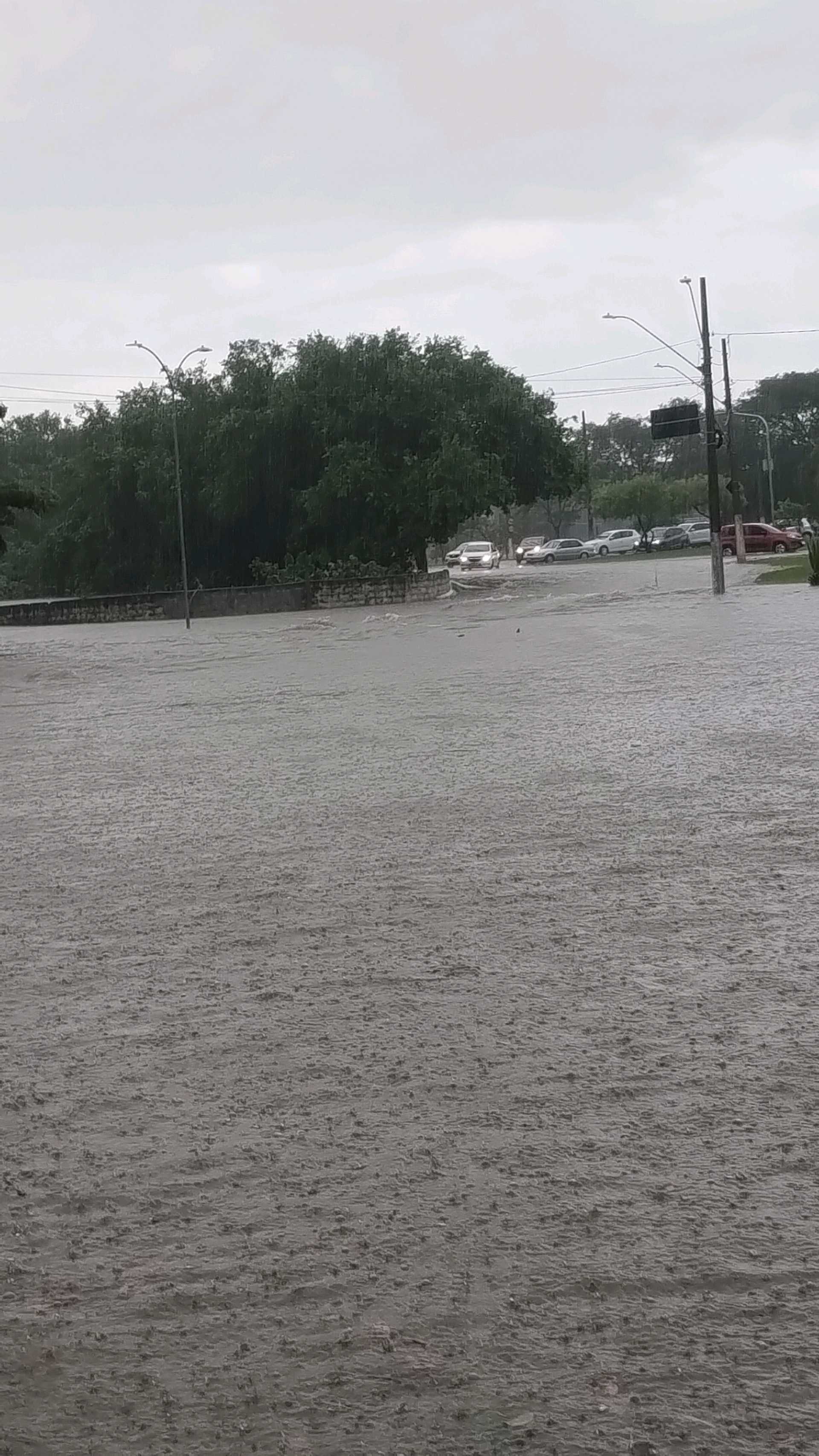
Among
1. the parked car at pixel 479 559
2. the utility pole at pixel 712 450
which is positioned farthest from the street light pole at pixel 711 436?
the parked car at pixel 479 559

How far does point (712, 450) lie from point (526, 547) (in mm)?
66481

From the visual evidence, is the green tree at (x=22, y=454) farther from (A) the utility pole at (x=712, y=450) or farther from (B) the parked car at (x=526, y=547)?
(A) the utility pole at (x=712, y=450)

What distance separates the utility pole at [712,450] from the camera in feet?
129

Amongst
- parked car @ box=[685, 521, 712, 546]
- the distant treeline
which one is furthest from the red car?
parked car @ box=[685, 521, 712, 546]

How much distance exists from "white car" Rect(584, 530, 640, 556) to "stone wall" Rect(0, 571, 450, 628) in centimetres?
4303

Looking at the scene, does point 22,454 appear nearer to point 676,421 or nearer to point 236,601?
point 236,601

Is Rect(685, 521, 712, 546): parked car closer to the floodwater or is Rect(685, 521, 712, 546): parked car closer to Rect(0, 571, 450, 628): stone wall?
Rect(0, 571, 450, 628): stone wall

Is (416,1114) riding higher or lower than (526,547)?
lower

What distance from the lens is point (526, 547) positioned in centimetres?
10612

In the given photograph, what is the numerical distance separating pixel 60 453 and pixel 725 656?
91.8m

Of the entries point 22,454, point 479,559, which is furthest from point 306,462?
point 22,454

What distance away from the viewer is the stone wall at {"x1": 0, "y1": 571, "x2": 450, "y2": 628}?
5478 cm

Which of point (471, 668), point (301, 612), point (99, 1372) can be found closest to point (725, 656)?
point (471, 668)

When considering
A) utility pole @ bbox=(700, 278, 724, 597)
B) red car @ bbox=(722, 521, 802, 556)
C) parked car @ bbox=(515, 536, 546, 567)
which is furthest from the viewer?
parked car @ bbox=(515, 536, 546, 567)
